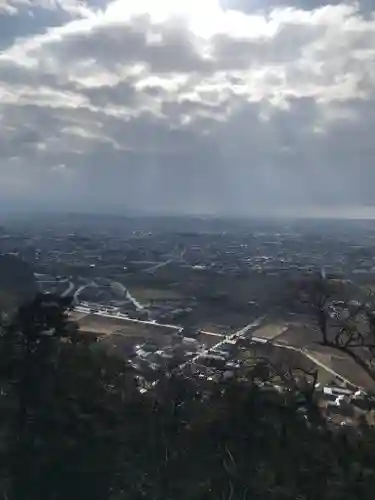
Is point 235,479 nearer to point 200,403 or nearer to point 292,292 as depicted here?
point 200,403

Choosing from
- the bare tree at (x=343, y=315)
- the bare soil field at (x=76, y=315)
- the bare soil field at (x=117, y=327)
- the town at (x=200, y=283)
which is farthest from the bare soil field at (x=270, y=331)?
the bare soil field at (x=76, y=315)

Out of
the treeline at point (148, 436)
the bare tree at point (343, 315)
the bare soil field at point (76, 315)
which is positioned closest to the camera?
the treeline at point (148, 436)

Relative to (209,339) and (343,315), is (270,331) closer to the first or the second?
(209,339)

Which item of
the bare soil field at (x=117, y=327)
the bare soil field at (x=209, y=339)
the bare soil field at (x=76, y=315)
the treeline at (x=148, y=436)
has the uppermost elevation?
the bare soil field at (x=76, y=315)

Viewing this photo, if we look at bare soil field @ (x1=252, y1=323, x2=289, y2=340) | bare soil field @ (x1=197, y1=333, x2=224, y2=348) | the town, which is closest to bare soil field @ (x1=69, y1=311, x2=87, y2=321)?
the town

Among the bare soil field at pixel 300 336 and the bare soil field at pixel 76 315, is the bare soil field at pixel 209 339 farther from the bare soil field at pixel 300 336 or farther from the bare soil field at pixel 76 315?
the bare soil field at pixel 76 315

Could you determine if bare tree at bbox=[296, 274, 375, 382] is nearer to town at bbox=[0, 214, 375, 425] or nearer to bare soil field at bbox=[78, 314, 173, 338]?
town at bbox=[0, 214, 375, 425]

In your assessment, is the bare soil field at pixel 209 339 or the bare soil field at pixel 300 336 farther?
the bare soil field at pixel 209 339

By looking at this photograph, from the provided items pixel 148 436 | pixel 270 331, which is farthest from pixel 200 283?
pixel 148 436

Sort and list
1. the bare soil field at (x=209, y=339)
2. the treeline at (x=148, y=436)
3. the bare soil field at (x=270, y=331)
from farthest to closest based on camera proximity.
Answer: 1. the bare soil field at (x=209, y=339)
2. the bare soil field at (x=270, y=331)
3. the treeline at (x=148, y=436)
